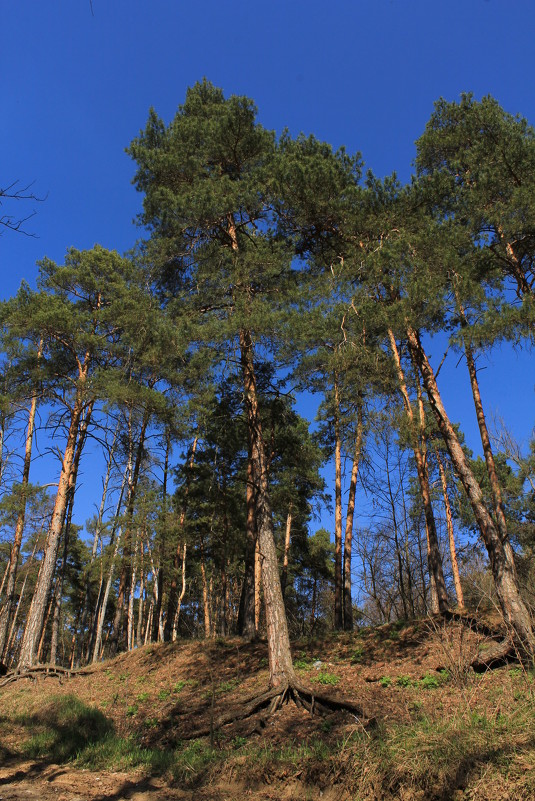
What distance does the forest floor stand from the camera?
4.09 m

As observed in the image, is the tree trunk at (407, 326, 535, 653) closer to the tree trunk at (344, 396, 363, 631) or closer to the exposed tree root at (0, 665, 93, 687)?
the tree trunk at (344, 396, 363, 631)

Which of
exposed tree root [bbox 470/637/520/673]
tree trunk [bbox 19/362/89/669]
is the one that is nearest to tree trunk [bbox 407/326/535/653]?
exposed tree root [bbox 470/637/520/673]

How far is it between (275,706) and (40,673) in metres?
8.59

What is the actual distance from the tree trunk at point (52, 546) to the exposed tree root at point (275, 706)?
7.61 m

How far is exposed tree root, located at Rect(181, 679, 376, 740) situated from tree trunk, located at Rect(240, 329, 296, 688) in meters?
0.18

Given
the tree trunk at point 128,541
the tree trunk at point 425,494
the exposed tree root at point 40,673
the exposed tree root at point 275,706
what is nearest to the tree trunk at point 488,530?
the tree trunk at point 425,494

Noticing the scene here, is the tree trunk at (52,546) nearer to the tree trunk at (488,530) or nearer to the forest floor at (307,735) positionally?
the forest floor at (307,735)

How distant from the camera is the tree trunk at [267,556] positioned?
7.29 meters

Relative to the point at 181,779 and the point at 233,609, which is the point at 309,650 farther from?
the point at 233,609

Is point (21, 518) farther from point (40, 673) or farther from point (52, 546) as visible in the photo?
point (40, 673)

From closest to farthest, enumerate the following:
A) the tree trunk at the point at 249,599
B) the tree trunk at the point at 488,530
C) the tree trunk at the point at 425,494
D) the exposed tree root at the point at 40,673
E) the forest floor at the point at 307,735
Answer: the forest floor at the point at 307,735, the tree trunk at the point at 488,530, the tree trunk at the point at 425,494, the exposed tree root at the point at 40,673, the tree trunk at the point at 249,599

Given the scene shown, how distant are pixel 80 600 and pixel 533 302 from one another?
36438 millimetres

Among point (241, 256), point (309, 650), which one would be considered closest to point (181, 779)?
point (309, 650)

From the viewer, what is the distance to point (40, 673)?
1220 cm
